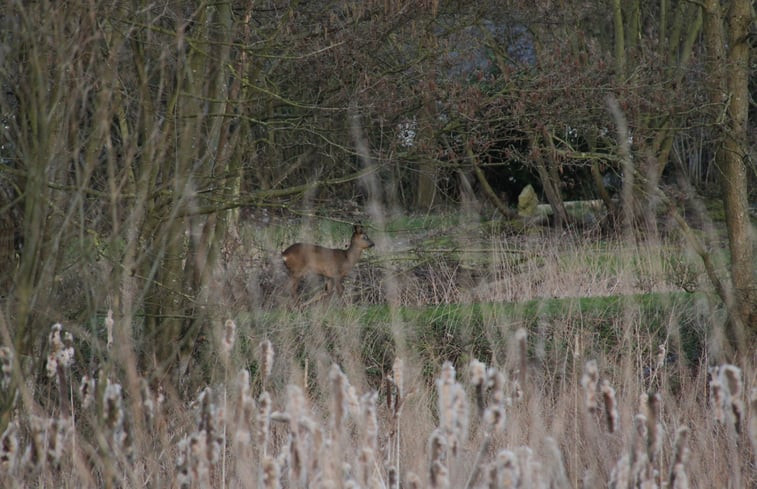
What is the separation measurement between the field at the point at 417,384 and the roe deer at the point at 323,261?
13cm

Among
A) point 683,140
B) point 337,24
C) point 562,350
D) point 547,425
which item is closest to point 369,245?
point 562,350

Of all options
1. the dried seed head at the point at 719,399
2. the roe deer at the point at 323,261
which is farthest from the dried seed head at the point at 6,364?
the roe deer at the point at 323,261

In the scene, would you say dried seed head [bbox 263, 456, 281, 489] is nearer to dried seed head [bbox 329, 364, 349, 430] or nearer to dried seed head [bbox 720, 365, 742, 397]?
dried seed head [bbox 329, 364, 349, 430]

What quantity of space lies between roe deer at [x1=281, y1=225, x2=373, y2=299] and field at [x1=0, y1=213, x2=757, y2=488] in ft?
0.44

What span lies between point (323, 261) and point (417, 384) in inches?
126

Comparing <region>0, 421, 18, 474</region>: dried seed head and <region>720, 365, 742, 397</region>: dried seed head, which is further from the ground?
<region>720, 365, 742, 397</region>: dried seed head

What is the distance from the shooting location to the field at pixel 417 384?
87.3 inches

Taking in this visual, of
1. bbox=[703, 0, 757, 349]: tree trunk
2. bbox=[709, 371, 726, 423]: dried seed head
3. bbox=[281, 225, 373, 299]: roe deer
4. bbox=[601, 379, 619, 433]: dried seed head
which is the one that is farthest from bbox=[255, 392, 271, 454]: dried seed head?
bbox=[281, 225, 373, 299]: roe deer

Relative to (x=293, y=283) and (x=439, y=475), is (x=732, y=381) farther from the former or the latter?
(x=293, y=283)

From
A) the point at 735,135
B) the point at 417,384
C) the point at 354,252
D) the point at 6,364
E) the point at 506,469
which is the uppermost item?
the point at 735,135

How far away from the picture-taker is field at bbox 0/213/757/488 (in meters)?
2.22

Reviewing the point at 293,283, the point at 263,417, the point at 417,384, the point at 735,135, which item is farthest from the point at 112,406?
the point at 293,283

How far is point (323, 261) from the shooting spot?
817 cm

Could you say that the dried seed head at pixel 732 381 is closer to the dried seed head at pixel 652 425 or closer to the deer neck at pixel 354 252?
the dried seed head at pixel 652 425
